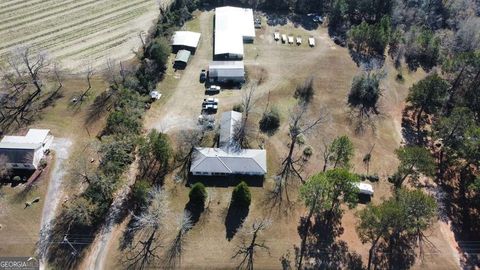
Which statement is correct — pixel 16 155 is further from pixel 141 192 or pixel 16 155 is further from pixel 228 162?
pixel 228 162

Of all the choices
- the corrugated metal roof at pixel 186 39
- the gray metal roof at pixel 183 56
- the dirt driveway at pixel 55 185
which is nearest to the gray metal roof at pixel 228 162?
the dirt driveway at pixel 55 185

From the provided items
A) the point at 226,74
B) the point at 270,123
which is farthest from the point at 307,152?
the point at 226,74

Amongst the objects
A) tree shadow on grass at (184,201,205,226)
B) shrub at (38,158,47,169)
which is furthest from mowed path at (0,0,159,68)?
tree shadow on grass at (184,201,205,226)

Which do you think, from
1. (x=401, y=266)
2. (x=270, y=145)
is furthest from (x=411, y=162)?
(x=270, y=145)

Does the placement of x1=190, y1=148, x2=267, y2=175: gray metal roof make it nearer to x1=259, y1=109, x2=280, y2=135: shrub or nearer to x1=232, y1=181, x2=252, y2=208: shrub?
x1=232, y1=181, x2=252, y2=208: shrub

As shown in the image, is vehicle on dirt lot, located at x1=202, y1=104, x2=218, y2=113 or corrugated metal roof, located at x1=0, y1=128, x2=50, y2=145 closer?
corrugated metal roof, located at x1=0, y1=128, x2=50, y2=145

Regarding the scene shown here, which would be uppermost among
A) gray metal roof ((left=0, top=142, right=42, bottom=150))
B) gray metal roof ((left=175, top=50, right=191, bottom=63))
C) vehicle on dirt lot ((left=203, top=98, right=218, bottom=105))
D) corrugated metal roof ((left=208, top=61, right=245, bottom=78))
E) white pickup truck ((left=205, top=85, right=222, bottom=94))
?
gray metal roof ((left=175, top=50, right=191, bottom=63))

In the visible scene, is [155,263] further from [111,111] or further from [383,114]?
[383,114]

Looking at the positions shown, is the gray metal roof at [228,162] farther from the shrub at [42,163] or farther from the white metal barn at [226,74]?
the shrub at [42,163]
